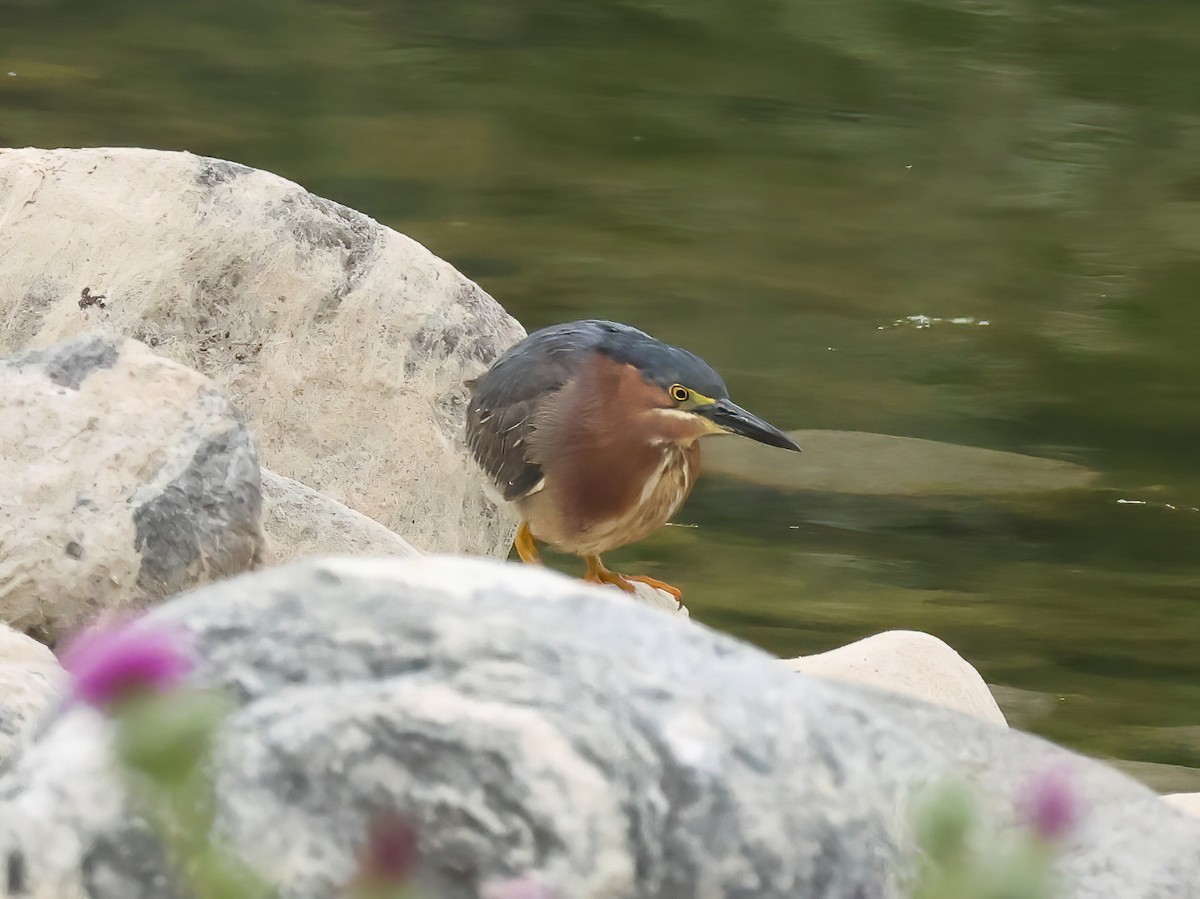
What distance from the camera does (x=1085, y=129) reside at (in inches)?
365

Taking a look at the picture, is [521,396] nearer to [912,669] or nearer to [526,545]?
[526,545]

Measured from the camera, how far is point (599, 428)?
380 centimetres

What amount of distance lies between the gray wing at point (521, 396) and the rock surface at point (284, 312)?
0.37 meters

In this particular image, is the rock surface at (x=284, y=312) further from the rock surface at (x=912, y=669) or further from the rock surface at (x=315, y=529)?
the rock surface at (x=912, y=669)

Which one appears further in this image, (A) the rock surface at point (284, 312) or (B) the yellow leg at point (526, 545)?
(A) the rock surface at point (284, 312)

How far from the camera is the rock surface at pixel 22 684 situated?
2486mm

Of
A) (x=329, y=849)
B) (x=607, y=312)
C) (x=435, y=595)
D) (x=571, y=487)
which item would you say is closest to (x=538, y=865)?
(x=329, y=849)

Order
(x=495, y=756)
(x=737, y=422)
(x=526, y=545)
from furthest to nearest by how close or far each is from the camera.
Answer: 1. (x=526, y=545)
2. (x=737, y=422)
3. (x=495, y=756)

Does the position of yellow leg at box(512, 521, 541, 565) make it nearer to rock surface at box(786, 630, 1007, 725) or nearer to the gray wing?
the gray wing

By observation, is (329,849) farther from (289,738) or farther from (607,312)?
(607,312)

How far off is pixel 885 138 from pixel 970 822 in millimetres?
8174

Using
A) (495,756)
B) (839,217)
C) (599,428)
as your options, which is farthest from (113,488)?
(839,217)

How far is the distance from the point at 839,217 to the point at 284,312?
4.12 m

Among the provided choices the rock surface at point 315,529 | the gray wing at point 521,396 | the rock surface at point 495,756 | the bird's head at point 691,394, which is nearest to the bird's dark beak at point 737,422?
the bird's head at point 691,394
